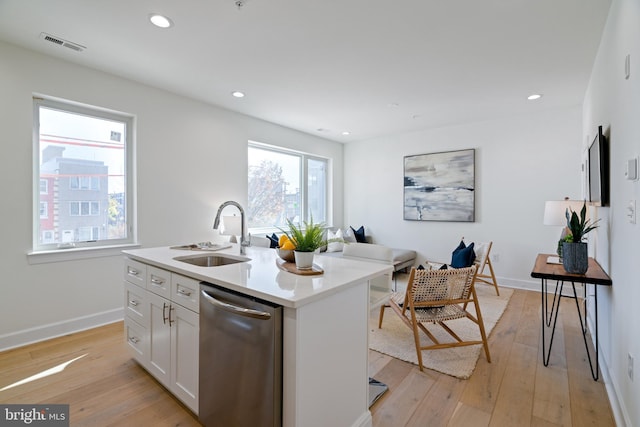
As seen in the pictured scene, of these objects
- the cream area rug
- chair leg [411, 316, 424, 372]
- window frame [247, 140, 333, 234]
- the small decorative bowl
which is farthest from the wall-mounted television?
window frame [247, 140, 333, 234]

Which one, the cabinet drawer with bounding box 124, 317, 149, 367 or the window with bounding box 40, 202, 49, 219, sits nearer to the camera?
the cabinet drawer with bounding box 124, 317, 149, 367

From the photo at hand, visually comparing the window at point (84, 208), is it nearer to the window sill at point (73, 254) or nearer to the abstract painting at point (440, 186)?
the window sill at point (73, 254)

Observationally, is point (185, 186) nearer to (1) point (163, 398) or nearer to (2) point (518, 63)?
(1) point (163, 398)

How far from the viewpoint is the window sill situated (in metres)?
2.81

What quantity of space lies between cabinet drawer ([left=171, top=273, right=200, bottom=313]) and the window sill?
1.93m

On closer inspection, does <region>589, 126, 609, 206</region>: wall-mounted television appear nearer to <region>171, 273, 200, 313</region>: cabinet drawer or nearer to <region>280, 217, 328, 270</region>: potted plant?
<region>280, 217, 328, 270</region>: potted plant

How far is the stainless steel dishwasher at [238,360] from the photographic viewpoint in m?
1.29

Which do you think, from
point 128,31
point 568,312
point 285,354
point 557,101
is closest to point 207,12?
point 128,31

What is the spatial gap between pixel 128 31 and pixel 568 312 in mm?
5321

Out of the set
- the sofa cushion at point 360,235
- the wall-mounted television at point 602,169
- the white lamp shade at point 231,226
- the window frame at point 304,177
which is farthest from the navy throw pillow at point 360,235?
the wall-mounted television at point 602,169

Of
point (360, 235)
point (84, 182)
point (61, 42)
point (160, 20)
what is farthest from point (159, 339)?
point (360, 235)

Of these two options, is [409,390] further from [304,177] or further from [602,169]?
[304,177]

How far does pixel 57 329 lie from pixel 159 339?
1765mm

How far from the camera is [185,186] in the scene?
3.89 m
